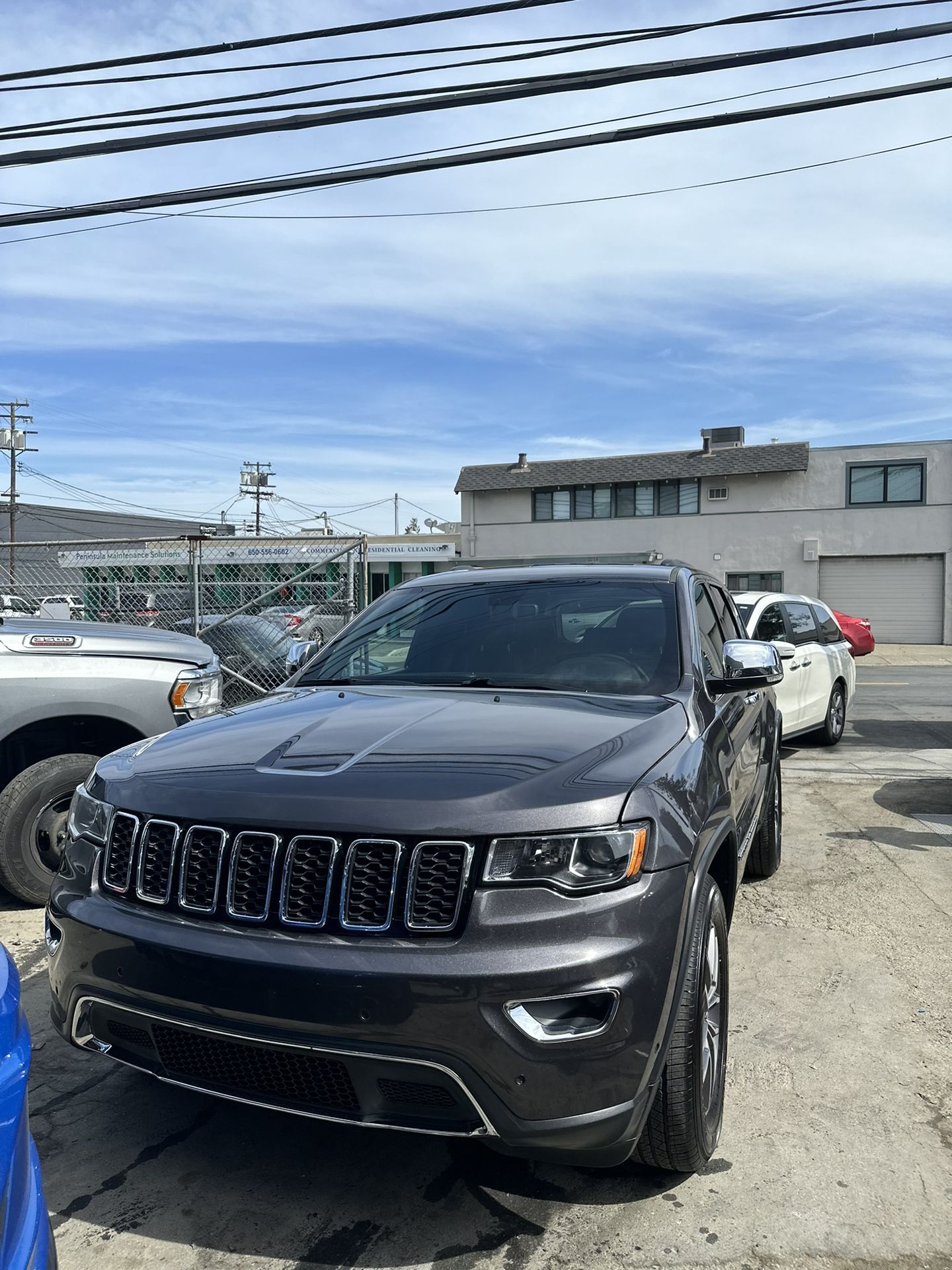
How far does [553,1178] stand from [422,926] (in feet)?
3.47

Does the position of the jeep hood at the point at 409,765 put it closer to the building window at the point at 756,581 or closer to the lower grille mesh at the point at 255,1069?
the lower grille mesh at the point at 255,1069

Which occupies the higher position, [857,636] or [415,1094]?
[857,636]

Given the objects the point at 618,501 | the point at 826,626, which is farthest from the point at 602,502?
the point at 826,626

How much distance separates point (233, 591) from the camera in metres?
11.1

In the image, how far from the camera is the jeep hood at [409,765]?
2.39 m

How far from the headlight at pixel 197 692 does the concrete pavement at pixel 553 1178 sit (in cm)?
184

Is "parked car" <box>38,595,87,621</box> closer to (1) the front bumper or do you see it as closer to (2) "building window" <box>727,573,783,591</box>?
(1) the front bumper

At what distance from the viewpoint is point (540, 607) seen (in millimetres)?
4102

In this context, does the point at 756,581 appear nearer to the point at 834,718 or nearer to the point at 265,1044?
the point at 834,718

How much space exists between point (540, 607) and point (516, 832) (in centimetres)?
186

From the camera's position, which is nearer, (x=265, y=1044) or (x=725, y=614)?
(x=265, y=1044)

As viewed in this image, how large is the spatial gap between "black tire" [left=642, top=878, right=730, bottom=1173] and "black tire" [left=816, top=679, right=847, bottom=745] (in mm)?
8172

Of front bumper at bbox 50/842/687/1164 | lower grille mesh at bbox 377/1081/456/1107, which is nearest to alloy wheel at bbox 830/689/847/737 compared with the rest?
front bumper at bbox 50/842/687/1164

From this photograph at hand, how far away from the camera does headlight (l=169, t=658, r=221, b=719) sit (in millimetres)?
5559
